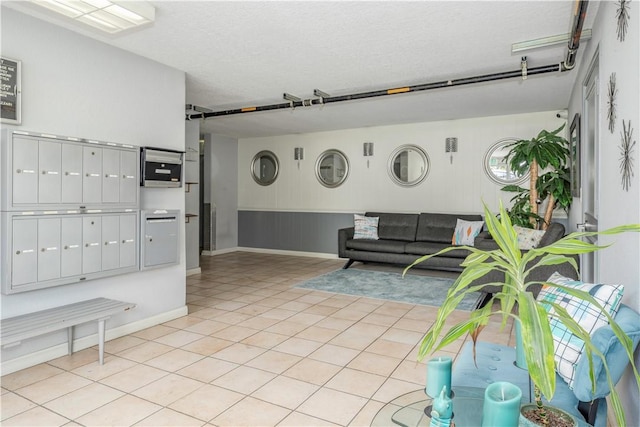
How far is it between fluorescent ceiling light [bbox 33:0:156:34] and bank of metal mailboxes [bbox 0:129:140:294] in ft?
2.79

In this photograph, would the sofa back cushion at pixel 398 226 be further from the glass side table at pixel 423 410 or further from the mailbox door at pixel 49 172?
the glass side table at pixel 423 410

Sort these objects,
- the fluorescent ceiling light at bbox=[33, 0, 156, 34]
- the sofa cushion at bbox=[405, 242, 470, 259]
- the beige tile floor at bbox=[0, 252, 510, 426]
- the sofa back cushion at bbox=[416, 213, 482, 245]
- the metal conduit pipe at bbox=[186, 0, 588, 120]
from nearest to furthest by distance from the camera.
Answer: the beige tile floor at bbox=[0, 252, 510, 426]
the fluorescent ceiling light at bbox=[33, 0, 156, 34]
the metal conduit pipe at bbox=[186, 0, 588, 120]
the sofa cushion at bbox=[405, 242, 470, 259]
the sofa back cushion at bbox=[416, 213, 482, 245]

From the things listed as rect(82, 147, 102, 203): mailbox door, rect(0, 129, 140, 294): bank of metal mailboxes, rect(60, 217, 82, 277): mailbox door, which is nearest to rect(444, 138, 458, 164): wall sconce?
rect(0, 129, 140, 294): bank of metal mailboxes

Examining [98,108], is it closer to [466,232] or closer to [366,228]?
[366,228]

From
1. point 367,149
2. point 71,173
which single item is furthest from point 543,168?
point 71,173

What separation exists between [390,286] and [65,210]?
12.7 ft

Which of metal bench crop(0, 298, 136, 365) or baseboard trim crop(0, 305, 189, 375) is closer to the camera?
metal bench crop(0, 298, 136, 365)

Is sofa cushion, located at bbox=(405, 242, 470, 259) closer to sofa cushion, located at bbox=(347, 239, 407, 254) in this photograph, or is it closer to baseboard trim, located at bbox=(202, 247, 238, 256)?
sofa cushion, located at bbox=(347, 239, 407, 254)

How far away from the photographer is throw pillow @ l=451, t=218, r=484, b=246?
596 cm

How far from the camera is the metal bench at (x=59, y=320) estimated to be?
2.47 metres

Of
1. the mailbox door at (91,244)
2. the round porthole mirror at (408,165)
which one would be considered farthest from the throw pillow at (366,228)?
the mailbox door at (91,244)

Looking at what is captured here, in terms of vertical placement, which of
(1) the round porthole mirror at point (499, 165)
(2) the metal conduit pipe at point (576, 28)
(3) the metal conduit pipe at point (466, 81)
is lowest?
(1) the round porthole mirror at point (499, 165)

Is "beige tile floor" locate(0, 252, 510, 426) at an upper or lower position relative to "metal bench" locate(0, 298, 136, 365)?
lower

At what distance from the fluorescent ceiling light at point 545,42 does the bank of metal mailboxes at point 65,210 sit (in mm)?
3341
